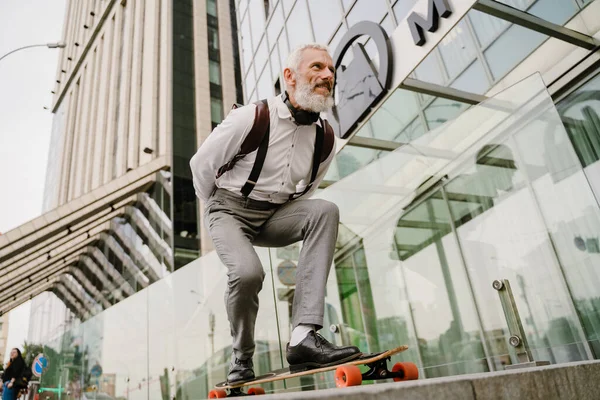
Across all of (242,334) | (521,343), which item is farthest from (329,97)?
(521,343)

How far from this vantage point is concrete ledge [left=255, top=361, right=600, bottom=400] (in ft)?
3.67

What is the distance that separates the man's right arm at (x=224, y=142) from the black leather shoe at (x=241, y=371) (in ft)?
3.40

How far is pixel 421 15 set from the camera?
5.89m

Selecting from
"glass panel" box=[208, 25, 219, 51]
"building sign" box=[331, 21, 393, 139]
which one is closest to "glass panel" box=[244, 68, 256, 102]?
"building sign" box=[331, 21, 393, 139]

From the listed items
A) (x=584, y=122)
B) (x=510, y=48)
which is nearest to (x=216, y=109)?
(x=510, y=48)

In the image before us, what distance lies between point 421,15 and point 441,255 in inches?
137

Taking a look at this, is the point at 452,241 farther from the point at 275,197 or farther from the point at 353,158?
the point at 275,197

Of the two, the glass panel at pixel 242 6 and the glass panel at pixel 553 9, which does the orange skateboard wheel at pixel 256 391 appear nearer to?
the glass panel at pixel 553 9

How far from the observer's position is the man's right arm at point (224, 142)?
92.1 inches

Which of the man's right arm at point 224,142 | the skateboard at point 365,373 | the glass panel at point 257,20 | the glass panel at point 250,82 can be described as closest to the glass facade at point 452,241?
the skateboard at point 365,373

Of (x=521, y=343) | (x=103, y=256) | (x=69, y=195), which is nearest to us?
(x=521, y=343)

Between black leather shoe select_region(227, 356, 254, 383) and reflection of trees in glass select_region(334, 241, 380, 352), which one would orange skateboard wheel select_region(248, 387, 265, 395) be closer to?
black leather shoe select_region(227, 356, 254, 383)

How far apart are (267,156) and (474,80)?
461cm

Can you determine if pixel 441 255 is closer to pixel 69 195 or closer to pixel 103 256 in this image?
pixel 103 256
